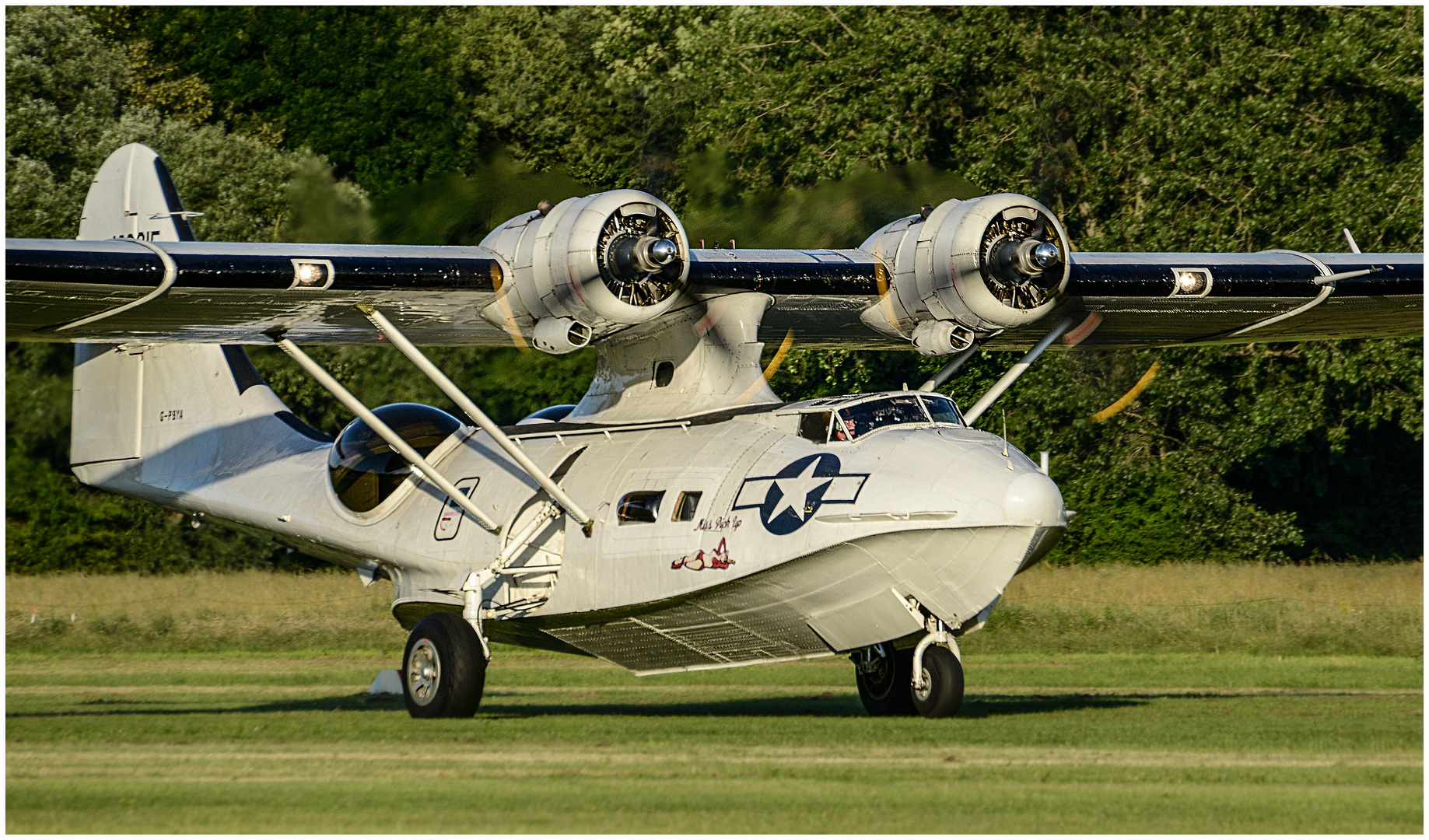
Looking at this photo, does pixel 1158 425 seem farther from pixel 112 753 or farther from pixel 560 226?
pixel 112 753

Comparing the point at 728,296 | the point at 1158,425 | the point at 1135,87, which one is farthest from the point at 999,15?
the point at 728,296

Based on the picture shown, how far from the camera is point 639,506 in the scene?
13.4 meters

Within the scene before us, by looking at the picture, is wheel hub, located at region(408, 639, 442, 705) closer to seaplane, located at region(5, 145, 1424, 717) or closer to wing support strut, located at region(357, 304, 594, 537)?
seaplane, located at region(5, 145, 1424, 717)

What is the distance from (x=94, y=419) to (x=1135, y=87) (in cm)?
1872

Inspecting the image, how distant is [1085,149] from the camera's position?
2989cm

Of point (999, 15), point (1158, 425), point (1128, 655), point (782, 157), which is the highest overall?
point (999, 15)

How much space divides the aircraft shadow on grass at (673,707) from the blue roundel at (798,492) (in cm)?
234

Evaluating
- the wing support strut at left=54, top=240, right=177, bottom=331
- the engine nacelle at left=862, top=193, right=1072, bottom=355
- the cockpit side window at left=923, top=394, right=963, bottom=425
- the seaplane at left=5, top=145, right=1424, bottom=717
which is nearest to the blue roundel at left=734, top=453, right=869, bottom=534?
the seaplane at left=5, top=145, right=1424, bottom=717

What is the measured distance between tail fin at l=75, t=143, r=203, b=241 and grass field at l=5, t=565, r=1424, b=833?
183 inches

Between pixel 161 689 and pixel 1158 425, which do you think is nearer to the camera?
pixel 161 689

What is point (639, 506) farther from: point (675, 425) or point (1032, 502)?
point (1032, 502)

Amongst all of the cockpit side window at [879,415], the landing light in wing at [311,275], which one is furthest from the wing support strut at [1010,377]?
the landing light in wing at [311,275]

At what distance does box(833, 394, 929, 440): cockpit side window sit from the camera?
12805 mm

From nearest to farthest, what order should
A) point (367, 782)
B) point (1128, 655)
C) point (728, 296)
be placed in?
point (367, 782), point (728, 296), point (1128, 655)
